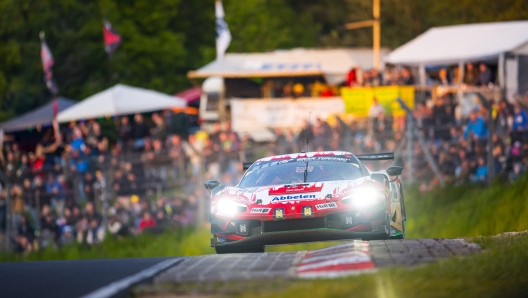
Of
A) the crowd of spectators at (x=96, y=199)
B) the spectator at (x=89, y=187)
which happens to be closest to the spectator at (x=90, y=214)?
the crowd of spectators at (x=96, y=199)

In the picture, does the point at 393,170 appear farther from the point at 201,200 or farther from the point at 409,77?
the point at 409,77

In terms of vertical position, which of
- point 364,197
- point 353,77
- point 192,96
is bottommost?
point 364,197

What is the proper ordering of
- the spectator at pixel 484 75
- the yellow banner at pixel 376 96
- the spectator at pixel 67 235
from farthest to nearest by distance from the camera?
the yellow banner at pixel 376 96, the spectator at pixel 484 75, the spectator at pixel 67 235

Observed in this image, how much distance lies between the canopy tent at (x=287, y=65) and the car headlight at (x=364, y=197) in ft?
89.2

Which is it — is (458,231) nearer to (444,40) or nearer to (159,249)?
(159,249)

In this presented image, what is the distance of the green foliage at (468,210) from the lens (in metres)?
17.9

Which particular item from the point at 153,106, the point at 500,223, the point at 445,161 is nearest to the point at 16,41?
the point at 153,106

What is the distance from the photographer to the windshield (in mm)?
13305

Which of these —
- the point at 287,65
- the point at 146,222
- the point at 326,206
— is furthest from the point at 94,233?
the point at 287,65

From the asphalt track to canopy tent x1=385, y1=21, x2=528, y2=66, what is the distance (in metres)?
18.8

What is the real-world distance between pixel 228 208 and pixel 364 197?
59.0 inches

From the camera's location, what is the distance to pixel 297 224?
1211 centimetres

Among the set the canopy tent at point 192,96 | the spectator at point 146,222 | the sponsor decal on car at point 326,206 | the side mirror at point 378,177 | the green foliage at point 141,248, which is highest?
the canopy tent at point 192,96

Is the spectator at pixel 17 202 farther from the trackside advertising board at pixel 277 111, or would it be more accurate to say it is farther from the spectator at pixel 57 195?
the trackside advertising board at pixel 277 111
